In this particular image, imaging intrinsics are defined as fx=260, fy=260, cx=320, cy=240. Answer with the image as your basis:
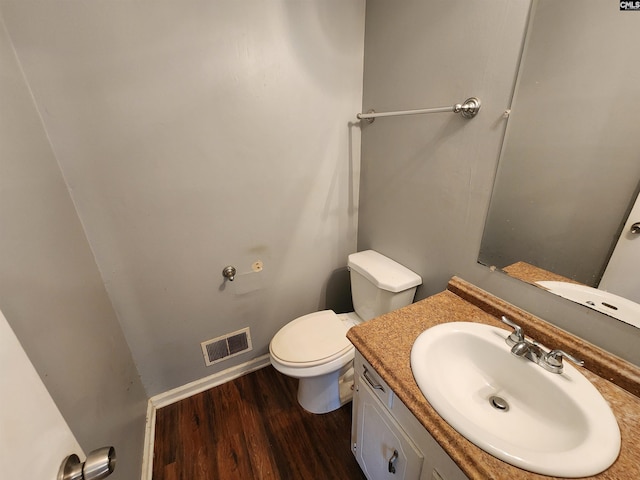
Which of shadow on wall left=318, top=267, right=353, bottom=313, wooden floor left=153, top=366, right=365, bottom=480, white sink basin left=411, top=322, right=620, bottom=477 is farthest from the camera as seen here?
shadow on wall left=318, top=267, right=353, bottom=313

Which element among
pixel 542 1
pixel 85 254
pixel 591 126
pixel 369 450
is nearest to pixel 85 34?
pixel 85 254

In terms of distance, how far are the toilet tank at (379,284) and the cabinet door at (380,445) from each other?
18.2 inches

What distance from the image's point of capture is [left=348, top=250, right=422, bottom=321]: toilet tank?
4.26 feet

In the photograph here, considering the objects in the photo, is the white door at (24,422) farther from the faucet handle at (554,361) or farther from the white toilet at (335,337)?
the faucet handle at (554,361)

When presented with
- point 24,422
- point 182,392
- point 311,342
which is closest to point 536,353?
point 311,342

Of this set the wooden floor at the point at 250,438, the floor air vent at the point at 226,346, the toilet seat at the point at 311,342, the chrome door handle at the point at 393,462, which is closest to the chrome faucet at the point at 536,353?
the chrome door handle at the point at 393,462

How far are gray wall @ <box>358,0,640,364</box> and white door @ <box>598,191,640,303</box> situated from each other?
0.31 feet

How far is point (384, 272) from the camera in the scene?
1371 millimetres

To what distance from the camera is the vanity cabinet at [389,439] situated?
0.69 m

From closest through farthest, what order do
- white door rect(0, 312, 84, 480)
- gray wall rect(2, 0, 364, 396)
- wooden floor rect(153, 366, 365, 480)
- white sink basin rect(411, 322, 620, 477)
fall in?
white door rect(0, 312, 84, 480) < white sink basin rect(411, 322, 620, 477) < gray wall rect(2, 0, 364, 396) < wooden floor rect(153, 366, 365, 480)

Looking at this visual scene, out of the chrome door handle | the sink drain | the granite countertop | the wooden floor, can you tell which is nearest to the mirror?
the granite countertop

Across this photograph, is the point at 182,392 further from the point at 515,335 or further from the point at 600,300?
the point at 600,300

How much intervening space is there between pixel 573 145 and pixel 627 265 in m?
0.36

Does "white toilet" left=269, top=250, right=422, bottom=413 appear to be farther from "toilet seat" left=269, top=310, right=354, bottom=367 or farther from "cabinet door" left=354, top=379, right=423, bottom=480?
"cabinet door" left=354, top=379, right=423, bottom=480
